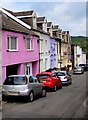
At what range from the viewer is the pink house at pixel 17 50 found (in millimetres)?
23562

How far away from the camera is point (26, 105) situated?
16031 millimetres

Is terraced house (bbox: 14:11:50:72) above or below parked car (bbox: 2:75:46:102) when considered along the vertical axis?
above

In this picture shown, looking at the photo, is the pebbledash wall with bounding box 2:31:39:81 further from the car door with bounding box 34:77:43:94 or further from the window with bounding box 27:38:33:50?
the car door with bounding box 34:77:43:94

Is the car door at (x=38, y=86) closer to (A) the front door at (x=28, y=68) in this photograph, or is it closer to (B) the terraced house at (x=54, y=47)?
(A) the front door at (x=28, y=68)

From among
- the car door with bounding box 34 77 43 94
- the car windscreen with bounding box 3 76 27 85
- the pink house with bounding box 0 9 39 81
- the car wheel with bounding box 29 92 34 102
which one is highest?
the pink house with bounding box 0 9 39 81

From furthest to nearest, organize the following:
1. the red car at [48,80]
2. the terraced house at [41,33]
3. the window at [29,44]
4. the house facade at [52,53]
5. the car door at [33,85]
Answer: the house facade at [52,53] < the terraced house at [41,33] < the window at [29,44] < the red car at [48,80] < the car door at [33,85]

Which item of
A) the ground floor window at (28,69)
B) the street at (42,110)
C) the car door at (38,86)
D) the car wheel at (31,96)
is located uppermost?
the ground floor window at (28,69)

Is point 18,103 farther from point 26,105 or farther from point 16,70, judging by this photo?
point 16,70

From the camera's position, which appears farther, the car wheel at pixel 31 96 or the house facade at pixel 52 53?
the house facade at pixel 52 53

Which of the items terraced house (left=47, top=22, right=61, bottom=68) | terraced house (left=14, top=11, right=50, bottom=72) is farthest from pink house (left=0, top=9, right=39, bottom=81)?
terraced house (left=47, top=22, right=61, bottom=68)

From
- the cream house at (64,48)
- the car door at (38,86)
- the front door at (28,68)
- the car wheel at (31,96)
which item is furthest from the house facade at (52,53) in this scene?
the car wheel at (31,96)

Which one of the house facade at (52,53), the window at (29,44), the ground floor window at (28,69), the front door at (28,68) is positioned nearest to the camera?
the window at (29,44)

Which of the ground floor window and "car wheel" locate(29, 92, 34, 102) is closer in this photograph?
"car wheel" locate(29, 92, 34, 102)

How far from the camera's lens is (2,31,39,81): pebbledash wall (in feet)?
76.5
